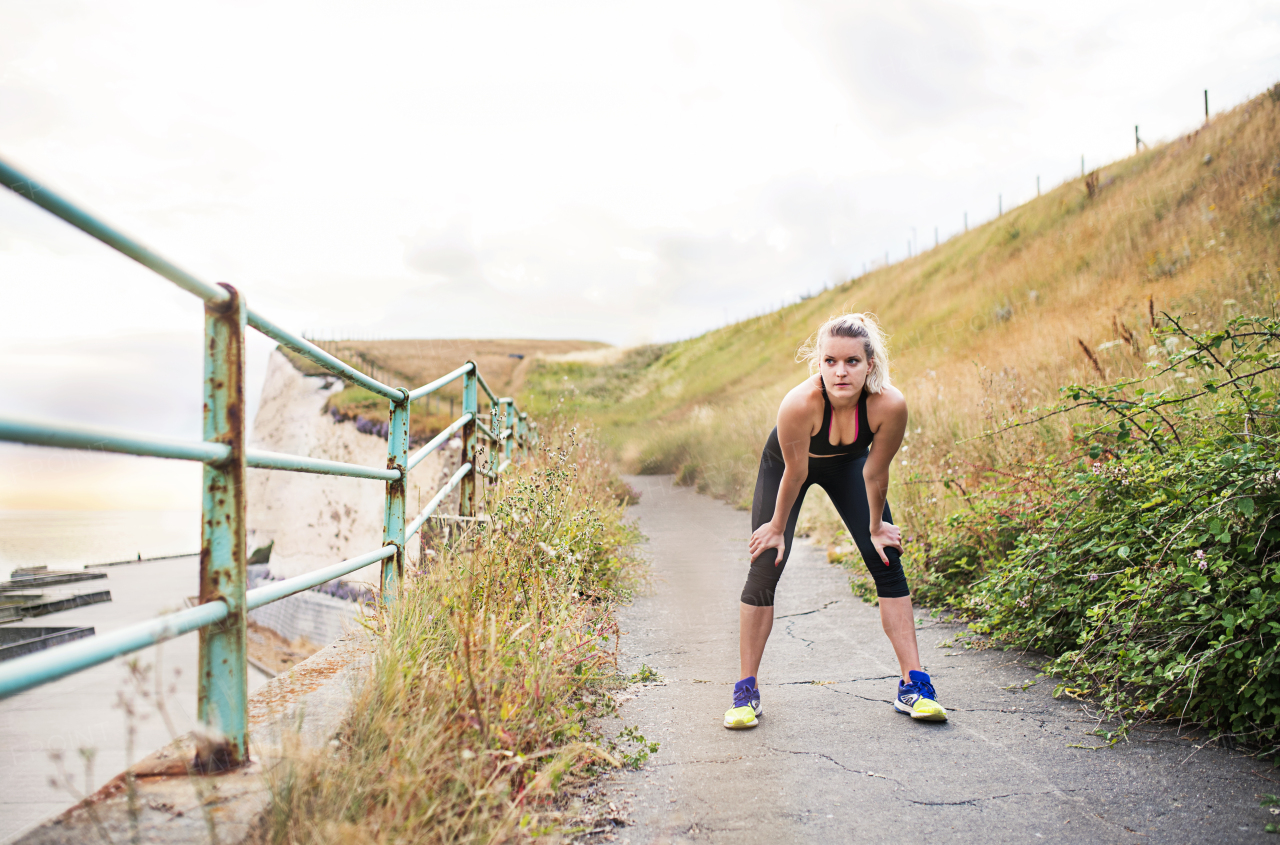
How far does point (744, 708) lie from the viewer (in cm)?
289

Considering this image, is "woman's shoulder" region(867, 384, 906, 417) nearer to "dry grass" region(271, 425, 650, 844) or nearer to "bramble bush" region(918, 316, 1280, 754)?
"bramble bush" region(918, 316, 1280, 754)

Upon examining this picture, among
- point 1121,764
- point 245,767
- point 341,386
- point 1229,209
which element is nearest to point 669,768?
point 245,767

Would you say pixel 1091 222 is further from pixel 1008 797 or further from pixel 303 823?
pixel 303 823

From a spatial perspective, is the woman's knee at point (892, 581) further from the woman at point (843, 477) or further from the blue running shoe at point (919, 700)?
the blue running shoe at point (919, 700)

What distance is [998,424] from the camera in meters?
5.27

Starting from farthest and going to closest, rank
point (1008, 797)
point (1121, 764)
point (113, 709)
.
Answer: point (1121, 764)
point (1008, 797)
point (113, 709)

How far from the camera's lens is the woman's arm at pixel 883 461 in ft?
9.52

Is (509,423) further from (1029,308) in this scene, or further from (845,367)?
(1029,308)

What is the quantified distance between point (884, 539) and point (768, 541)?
50cm

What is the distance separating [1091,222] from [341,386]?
56.2 ft

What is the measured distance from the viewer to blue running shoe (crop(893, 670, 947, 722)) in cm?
287

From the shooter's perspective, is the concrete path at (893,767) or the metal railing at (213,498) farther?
the concrete path at (893,767)

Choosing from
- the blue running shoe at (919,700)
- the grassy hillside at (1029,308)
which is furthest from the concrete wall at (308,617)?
the blue running shoe at (919,700)

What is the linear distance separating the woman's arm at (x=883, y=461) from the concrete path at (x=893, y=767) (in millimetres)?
732
